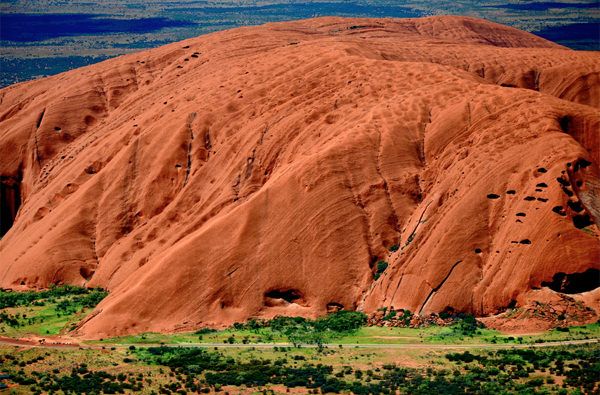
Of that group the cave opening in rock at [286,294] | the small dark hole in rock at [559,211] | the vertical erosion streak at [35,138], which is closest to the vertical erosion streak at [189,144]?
the cave opening in rock at [286,294]

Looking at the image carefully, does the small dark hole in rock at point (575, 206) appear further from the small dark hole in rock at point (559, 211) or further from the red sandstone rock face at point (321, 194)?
the small dark hole in rock at point (559, 211)

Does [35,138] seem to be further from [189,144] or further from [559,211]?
[559,211]

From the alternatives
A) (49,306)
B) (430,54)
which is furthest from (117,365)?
(430,54)

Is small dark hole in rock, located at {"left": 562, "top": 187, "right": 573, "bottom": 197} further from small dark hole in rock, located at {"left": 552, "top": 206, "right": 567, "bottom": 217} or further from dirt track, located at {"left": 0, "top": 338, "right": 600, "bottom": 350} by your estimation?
dirt track, located at {"left": 0, "top": 338, "right": 600, "bottom": 350}

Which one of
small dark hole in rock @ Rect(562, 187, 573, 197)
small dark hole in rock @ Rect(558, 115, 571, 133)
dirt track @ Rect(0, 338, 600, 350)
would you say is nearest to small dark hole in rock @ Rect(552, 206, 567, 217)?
small dark hole in rock @ Rect(562, 187, 573, 197)

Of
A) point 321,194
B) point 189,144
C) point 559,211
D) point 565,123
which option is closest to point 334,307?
point 321,194

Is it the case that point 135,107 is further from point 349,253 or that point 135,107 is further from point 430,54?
point 349,253
